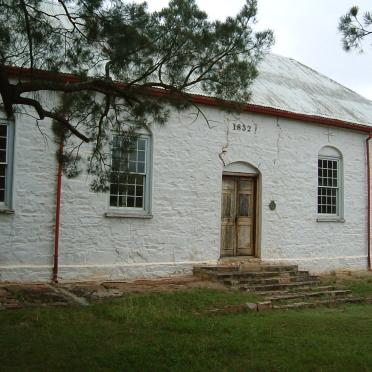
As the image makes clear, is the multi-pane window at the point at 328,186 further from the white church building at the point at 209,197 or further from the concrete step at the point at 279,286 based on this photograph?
the concrete step at the point at 279,286

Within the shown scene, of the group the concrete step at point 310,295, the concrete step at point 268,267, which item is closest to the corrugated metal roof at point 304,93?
the concrete step at point 268,267

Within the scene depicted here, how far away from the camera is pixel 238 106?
7594 millimetres

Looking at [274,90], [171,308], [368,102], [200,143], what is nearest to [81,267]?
[171,308]

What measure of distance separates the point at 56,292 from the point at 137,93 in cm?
466

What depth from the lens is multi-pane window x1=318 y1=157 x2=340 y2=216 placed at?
15.4 metres

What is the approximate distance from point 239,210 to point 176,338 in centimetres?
672

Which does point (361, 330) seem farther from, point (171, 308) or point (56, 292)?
point (56, 292)

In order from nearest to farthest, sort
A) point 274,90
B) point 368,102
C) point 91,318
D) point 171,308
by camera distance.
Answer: point 91,318
point 171,308
point 274,90
point 368,102

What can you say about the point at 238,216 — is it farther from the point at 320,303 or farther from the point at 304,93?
the point at 304,93

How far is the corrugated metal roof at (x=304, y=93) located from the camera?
50.2 feet

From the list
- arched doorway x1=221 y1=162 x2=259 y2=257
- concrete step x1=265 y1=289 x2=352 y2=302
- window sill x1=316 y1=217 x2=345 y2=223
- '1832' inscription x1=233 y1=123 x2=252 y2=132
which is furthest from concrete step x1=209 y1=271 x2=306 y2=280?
'1832' inscription x1=233 y1=123 x2=252 y2=132

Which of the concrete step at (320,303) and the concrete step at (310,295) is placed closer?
the concrete step at (320,303)

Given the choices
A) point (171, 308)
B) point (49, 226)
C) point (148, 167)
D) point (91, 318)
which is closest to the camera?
point (91, 318)

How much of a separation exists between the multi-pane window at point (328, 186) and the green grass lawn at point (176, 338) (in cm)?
556
